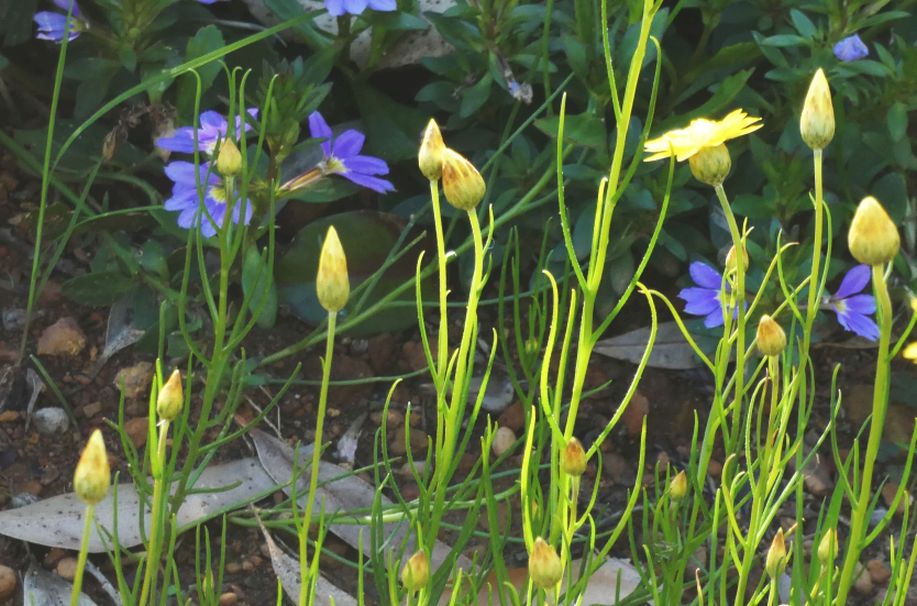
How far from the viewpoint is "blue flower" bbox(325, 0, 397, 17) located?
1.66m

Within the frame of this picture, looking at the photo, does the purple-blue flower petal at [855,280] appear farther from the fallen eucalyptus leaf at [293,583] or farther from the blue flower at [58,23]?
the blue flower at [58,23]

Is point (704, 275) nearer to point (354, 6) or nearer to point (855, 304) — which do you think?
point (855, 304)

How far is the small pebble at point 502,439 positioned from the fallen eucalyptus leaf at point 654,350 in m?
0.20

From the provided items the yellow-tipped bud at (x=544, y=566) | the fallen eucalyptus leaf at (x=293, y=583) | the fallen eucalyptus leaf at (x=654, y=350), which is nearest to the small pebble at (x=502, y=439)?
the fallen eucalyptus leaf at (x=654, y=350)

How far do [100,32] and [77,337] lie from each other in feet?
1.29

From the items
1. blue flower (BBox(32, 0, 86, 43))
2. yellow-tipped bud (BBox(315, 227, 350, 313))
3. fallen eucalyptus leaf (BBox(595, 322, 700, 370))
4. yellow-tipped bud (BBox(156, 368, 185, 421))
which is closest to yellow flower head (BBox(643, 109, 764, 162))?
yellow-tipped bud (BBox(315, 227, 350, 313))

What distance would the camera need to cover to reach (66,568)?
5.02 feet

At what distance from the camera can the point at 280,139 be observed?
1.61 meters

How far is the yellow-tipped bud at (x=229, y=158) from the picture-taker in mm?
1098

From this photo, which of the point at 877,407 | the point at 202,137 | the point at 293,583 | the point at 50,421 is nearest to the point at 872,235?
the point at 877,407

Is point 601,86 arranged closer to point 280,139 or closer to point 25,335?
point 280,139

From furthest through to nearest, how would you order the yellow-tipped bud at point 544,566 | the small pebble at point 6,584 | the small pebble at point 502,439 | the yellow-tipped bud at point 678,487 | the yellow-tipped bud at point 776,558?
the small pebble at point 502,439
the small pebble at point 6,584
the yellow-tipped bud at point 678,487
the yellow-tipped bud at point 776,558
the yellow-tipped bud at point 544,566

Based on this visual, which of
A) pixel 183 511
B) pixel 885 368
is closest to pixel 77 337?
pixel 183 511

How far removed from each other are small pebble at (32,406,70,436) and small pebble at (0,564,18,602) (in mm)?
234
